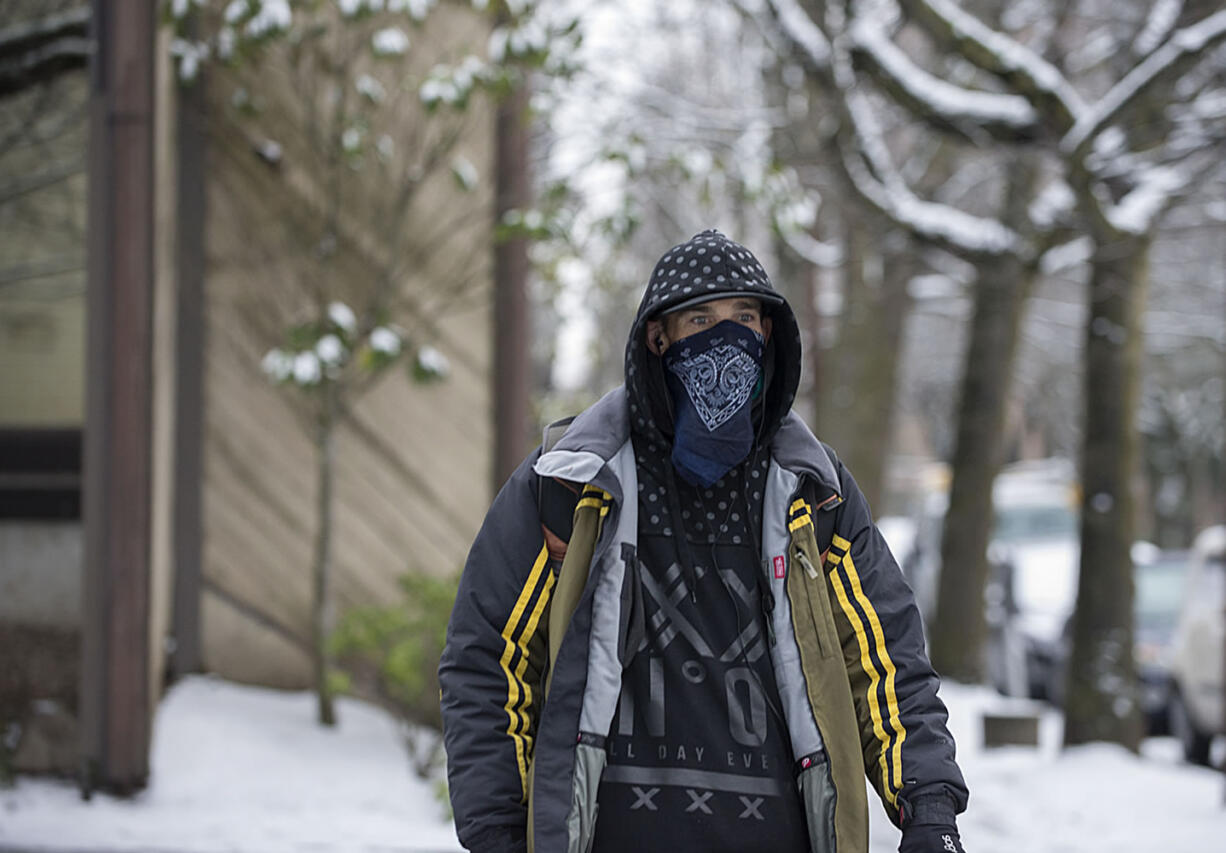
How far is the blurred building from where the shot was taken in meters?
6.95

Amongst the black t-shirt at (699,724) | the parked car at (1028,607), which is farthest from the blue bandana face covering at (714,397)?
the parked car at (1028,607)

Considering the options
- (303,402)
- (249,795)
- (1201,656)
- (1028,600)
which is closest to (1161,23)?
(1201,656)

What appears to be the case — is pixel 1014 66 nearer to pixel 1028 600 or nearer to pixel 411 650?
pixel 411 650

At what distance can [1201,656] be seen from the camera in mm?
9891

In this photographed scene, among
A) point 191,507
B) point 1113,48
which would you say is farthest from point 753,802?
point 1113,48

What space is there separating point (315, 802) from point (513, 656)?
3.90 meters

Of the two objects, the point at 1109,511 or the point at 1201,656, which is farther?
the point at 1201,656

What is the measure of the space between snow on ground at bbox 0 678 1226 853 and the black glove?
240cm

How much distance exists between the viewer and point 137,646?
5719 mm

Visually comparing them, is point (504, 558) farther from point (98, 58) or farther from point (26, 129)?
point (26, 129)

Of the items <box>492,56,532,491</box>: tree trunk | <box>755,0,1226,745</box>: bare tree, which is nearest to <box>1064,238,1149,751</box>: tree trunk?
<box>755,0,1226,745</box>: bare tree

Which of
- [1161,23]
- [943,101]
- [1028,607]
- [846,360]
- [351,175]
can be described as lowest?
[1028,607]

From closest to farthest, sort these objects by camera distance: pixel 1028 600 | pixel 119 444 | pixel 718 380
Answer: pixel 718 380, pixel 119 444, pixel 1028 600

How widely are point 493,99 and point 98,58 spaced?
1.97 m
